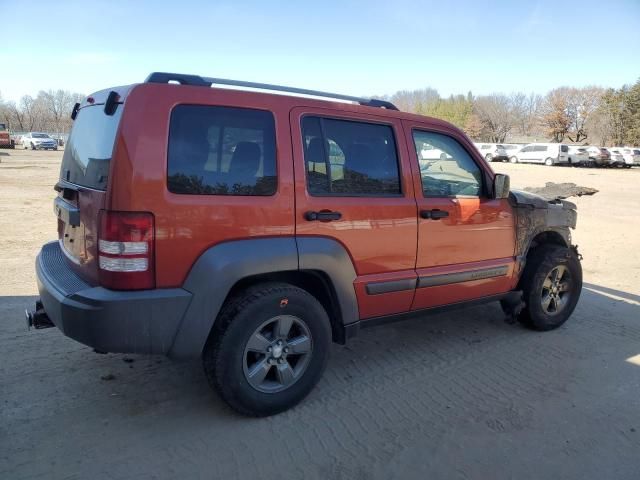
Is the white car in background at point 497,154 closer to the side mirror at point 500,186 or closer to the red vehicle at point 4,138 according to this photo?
the red vehicle at point 4,138

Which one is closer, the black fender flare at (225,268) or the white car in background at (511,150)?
the black fender flare at (225,268)

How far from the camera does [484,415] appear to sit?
3.28 metres

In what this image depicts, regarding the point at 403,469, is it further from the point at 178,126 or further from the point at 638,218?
the point at 638,218

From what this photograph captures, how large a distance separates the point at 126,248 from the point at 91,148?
0.84 metres

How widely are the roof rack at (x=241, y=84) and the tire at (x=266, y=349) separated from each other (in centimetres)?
127

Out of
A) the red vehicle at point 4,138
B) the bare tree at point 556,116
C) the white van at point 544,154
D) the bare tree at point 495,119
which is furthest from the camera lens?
the bare tree at point 495,119

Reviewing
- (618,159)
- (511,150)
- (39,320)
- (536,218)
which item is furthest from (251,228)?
(618,159)

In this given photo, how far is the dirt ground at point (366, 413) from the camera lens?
2.72 meters

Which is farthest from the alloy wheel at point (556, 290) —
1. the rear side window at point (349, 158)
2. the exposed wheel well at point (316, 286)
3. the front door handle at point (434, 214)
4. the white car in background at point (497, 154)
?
the white car in background at point (497, 154)

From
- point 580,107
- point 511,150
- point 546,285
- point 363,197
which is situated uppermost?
point 580,107

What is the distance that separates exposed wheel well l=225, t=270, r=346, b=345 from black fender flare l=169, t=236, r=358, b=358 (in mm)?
138

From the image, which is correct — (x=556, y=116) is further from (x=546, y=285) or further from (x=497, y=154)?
(x=546, y=285)

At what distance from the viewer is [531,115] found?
292ft

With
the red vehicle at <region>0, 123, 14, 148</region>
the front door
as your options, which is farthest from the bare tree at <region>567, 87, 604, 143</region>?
the front door
